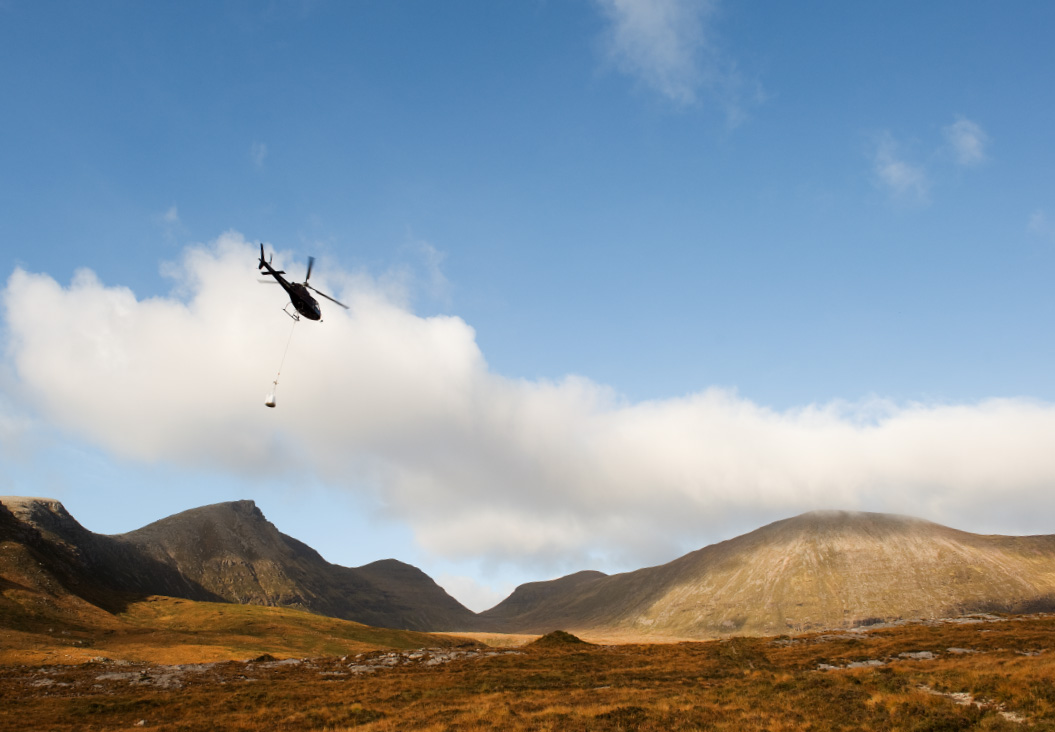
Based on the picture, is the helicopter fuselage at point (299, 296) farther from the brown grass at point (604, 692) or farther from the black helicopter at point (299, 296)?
the brown grass at point (604, 692)

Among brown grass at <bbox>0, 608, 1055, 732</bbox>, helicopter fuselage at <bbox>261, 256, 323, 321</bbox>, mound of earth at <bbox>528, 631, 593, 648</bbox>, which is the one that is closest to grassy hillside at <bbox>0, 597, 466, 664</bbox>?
brown grass at <bbox>0, 608, 1055, 732</bbox>

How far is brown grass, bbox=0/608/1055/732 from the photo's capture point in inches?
898

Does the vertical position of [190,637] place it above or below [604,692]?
below

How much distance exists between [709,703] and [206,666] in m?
41.3

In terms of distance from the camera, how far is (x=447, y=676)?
132 ft

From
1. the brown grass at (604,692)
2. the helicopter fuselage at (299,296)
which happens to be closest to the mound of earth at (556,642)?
the brown grass at (604,692)

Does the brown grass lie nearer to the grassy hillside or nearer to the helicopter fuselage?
the grassy hillside

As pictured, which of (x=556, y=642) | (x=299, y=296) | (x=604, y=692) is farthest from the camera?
(x=556, y=642)

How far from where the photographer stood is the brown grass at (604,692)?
22.8m

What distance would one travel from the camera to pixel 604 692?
104 ft

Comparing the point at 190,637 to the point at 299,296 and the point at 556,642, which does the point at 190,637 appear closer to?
the point at 556,642

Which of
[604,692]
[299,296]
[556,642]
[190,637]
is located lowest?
[190,637]

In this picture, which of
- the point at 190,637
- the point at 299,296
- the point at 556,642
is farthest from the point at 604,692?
the point at 190,637

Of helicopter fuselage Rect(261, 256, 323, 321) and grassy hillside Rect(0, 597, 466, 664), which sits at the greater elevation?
helicopter fuselage Rect(261, 256, 323, 321)
